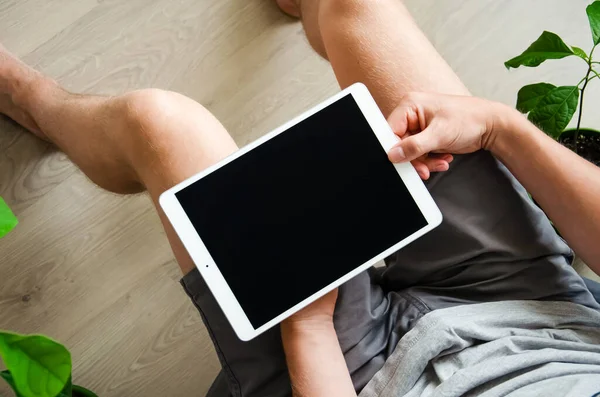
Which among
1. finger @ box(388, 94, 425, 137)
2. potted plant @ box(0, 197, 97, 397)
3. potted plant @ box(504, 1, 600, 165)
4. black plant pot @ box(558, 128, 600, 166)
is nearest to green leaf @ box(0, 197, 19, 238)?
potted plant @ box(0, 197, 97, 397)

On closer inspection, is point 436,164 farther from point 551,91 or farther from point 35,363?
point 35,363

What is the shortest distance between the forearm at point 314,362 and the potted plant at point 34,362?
0.27 meters

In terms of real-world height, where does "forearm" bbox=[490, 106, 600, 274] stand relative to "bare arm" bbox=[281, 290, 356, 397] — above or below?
above

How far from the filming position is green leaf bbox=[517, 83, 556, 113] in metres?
0.84

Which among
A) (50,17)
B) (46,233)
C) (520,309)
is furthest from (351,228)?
(50,17)

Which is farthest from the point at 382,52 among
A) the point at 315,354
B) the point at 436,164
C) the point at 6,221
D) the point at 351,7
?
the point at 6,221

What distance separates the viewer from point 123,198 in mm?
1103

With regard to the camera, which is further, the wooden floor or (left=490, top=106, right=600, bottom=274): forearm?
the wooden floor

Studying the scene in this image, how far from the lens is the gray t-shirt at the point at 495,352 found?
1.99 ft

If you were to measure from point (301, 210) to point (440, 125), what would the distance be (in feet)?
0.67

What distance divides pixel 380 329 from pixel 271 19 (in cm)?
75

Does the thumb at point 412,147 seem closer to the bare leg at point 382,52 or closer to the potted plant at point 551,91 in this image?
the bare leg at point 382,52

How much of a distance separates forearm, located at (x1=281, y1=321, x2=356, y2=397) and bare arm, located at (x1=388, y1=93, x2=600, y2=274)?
238mm

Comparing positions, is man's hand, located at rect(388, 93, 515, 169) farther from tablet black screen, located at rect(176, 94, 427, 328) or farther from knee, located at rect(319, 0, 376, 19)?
knee, located at rect(319, 0, 376, 19)
